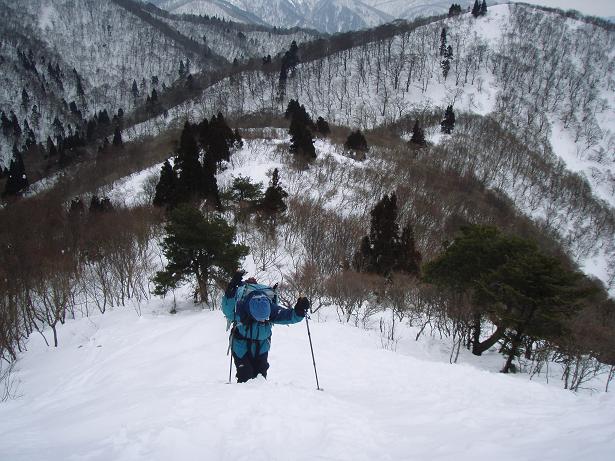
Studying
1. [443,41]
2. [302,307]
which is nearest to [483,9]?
[443,41]

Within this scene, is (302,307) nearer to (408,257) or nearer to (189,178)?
(408,257)

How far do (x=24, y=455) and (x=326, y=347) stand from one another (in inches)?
298

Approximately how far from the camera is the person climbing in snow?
519 centimetres

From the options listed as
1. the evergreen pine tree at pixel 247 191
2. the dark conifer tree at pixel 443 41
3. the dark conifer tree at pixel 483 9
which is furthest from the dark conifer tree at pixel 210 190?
the dark conifer tree at pixel 483 9

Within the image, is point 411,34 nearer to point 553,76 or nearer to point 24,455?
point 553,76

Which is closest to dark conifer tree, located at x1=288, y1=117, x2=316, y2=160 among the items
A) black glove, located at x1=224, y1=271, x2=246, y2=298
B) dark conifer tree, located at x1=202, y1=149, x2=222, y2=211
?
dark conifer tree, located at x1=202, y1=149, x2=222, y2=211

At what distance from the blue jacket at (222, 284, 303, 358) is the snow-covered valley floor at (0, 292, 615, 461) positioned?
0.53 m

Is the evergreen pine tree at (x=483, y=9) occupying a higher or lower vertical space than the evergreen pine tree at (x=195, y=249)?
higher

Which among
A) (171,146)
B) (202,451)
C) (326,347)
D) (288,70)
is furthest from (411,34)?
(202,451)

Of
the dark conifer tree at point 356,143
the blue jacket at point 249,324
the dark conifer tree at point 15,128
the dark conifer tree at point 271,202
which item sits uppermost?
the dark conifer tree at point 15,128

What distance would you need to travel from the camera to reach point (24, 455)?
354cm

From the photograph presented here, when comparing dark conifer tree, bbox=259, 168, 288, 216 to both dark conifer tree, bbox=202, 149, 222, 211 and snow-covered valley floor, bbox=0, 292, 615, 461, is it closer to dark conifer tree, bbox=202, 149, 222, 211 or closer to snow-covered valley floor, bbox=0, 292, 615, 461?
dark conifer tree, bbox=202, 149, 222, 211

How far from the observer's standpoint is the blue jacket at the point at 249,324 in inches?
211

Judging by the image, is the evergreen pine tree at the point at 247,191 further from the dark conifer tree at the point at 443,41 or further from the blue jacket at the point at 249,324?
the dark conifer tree at the point at 443,41
